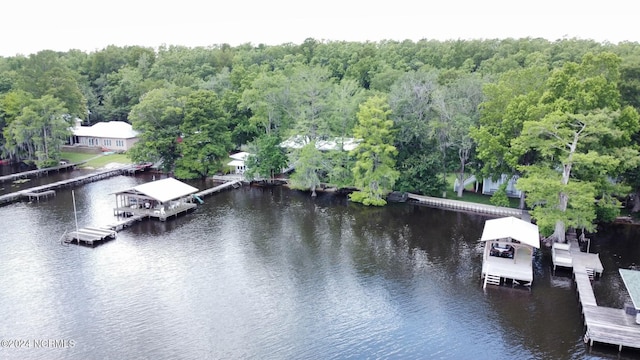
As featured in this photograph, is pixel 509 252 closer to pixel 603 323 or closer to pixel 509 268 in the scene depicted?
pixel 509 268

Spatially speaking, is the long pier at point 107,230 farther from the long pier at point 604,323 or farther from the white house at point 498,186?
the long pier at point 604,323

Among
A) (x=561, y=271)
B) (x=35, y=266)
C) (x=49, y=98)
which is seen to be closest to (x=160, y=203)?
(x=35, y=266)

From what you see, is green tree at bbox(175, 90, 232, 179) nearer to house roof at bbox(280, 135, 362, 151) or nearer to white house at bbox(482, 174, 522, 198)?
house roof at bbox(280, 135, 362, 151)

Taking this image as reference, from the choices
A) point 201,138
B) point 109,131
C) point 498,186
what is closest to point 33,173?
point 109,131

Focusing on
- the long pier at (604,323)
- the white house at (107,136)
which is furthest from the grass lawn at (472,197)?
the white house at (107,136)

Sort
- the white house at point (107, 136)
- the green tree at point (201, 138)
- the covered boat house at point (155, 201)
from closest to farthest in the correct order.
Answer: the covered boat house at point (155, 201) < the green tree at point (201, 138) < the white house at point (107, 136)
